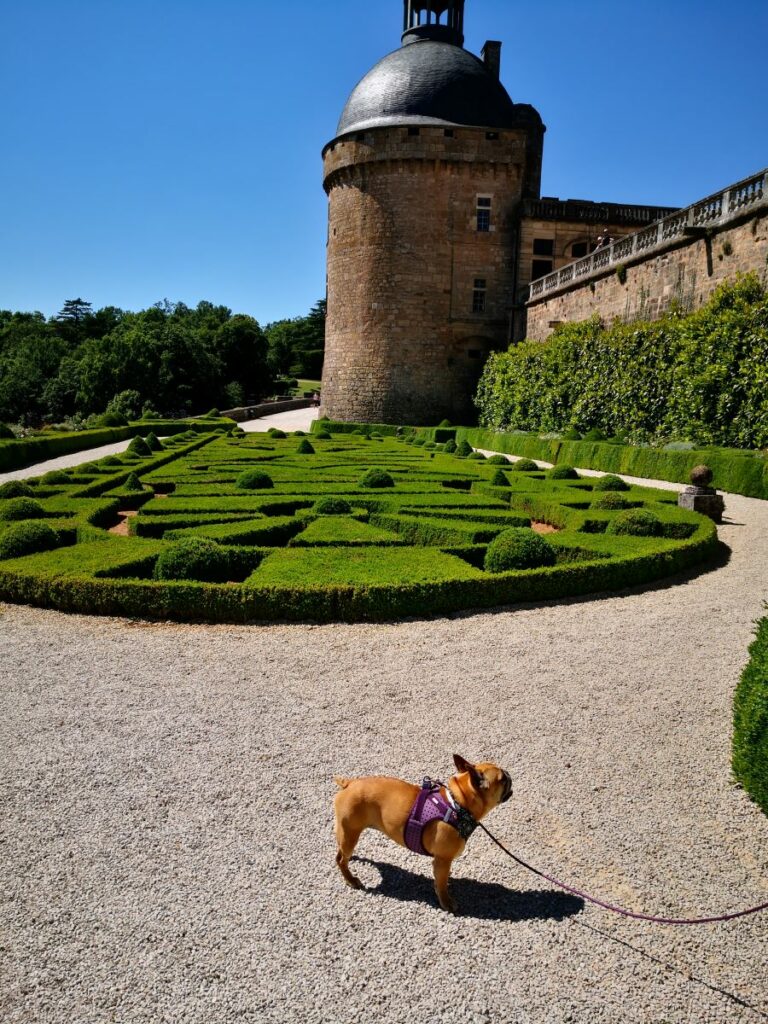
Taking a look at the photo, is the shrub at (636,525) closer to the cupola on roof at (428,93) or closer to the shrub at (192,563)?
the shrub at (192,563)

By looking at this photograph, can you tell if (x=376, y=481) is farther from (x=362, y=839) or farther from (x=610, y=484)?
(x=362, y=839)

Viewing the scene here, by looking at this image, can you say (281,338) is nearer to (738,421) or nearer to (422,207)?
(422,207)

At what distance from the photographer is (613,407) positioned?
1842 centimetres

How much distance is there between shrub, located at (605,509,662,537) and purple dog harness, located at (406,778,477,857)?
6.00m

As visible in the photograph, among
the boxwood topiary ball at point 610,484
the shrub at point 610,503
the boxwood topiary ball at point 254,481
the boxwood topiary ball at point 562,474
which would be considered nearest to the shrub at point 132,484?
the boxwood topiary ball at point 254,481

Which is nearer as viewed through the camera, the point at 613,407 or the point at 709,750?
the point at 709,750

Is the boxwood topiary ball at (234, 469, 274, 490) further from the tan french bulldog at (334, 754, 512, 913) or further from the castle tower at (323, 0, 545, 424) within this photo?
the castle tower at (323, 0, 545, 424)

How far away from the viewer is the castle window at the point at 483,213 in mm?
29406

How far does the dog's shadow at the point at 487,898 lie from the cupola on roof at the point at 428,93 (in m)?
30.6

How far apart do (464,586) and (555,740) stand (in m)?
2.28

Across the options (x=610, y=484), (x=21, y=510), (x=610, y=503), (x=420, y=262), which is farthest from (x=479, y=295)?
(x=21, y=510)

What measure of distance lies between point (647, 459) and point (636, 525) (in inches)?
280

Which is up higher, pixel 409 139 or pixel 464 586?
pixel 409 139

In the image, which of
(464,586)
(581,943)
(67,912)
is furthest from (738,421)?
(67,912)
